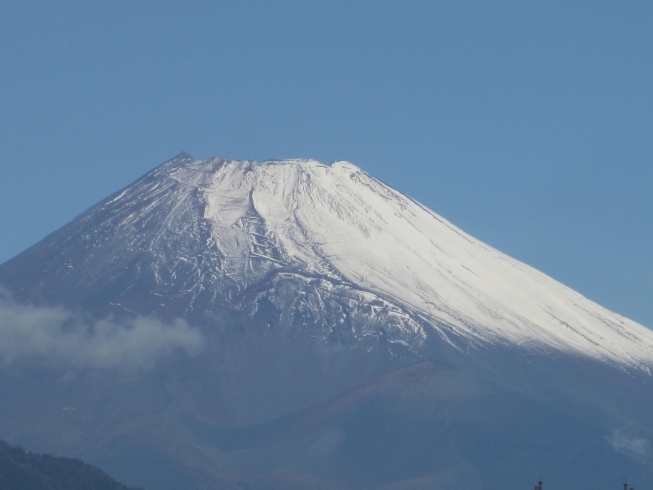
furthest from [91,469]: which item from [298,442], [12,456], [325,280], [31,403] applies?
[325,280]

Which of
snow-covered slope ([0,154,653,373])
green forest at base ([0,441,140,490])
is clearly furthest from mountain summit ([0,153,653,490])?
green forest at base ([0,441,140,490])

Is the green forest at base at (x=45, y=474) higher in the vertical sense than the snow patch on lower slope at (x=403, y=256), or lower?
lower

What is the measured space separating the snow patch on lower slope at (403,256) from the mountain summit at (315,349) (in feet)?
0.74

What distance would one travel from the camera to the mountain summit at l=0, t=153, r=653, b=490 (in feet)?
331

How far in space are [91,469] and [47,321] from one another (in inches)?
2229

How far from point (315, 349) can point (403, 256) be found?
14.3 metres

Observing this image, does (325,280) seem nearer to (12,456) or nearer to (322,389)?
(322,389)

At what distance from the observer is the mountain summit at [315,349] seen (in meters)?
101

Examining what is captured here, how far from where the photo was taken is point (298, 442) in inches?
4003

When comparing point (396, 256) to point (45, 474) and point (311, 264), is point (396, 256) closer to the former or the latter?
point (311, 264)

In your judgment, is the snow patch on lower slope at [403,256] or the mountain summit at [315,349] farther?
the snow patch on lower slope at [403,256]

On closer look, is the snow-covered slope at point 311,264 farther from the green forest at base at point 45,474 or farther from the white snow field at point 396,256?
the green forest at base at point 45,474

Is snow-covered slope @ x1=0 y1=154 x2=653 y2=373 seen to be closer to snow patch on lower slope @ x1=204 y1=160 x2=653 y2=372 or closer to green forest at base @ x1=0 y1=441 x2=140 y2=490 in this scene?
snow patch on lower slope @ x1=204 y1=160 x2=653 y2=372

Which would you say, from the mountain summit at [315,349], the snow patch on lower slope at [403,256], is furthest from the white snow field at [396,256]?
the mountain summit at [315,349]
